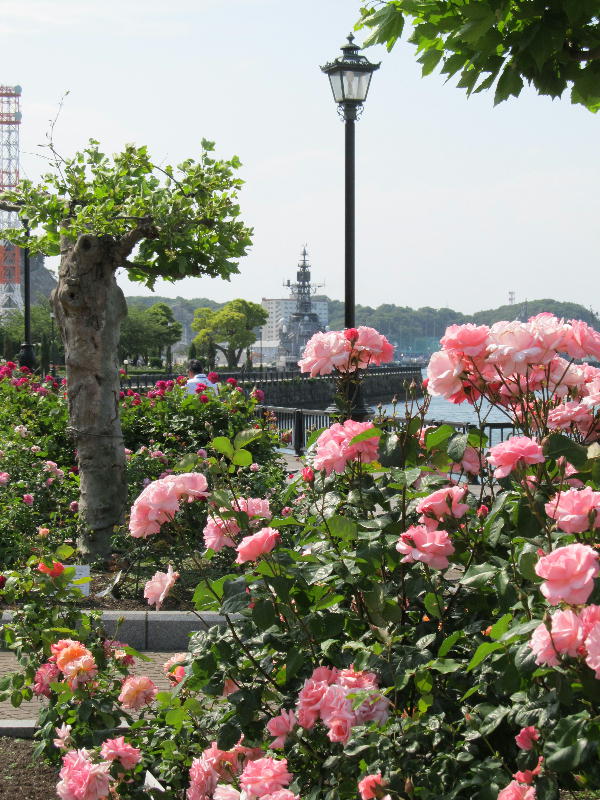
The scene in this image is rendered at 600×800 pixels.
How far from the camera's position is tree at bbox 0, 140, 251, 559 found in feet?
25.7

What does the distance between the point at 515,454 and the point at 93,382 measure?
5918mm

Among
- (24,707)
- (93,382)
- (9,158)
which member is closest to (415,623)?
(24,707)

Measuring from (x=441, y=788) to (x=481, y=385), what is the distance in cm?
118

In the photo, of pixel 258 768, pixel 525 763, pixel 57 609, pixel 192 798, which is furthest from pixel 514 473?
pixel 57 609

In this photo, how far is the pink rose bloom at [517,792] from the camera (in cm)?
215

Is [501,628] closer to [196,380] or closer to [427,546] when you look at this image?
[427,546]

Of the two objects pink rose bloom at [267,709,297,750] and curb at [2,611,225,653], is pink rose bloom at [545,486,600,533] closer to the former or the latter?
pink rose bloom at [267,709,297,750]

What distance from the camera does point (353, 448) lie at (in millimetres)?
3018

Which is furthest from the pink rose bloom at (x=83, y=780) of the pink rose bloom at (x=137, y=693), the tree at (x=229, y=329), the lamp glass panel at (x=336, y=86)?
the tree at (x=229, y=329)

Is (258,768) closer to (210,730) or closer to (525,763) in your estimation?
(525,763)

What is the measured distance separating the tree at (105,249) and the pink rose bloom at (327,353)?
4517 mm

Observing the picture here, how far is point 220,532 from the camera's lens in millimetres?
3053

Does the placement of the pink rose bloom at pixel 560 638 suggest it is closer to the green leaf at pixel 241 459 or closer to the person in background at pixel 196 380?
the green leaf at pixel 241 459

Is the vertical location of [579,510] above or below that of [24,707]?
above
